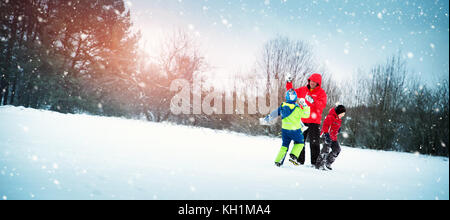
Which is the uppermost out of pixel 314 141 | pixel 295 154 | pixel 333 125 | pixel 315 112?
pixel 315 112

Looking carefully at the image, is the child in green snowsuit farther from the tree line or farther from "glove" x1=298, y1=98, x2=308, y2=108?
the tree line

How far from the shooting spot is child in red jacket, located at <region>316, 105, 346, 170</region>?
3.83 m

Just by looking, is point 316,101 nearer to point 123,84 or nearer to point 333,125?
point 333,125

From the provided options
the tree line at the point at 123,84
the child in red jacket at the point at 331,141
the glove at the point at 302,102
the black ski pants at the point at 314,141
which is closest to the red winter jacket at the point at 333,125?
the child in red jacket at the point at 331,141

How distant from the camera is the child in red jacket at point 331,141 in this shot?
151 inches

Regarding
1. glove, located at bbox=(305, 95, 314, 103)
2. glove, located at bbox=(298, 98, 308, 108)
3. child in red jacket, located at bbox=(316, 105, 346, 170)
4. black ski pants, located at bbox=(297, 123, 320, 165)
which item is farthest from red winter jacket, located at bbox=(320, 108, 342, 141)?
glove, located at bbox=(298, 98, 308, 108)

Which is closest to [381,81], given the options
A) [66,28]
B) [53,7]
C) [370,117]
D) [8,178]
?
[370,117]

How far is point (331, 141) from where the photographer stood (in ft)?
12.8

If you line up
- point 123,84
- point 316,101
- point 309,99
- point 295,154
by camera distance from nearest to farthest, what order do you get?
point 295,154
point 309,99
point 316,101
point 123,84

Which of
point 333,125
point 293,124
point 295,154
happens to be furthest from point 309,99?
point 295,154

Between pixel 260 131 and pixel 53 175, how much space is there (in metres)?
11.7

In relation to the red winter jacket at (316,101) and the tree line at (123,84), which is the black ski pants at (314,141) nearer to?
the red winter jacket at (316,101)
